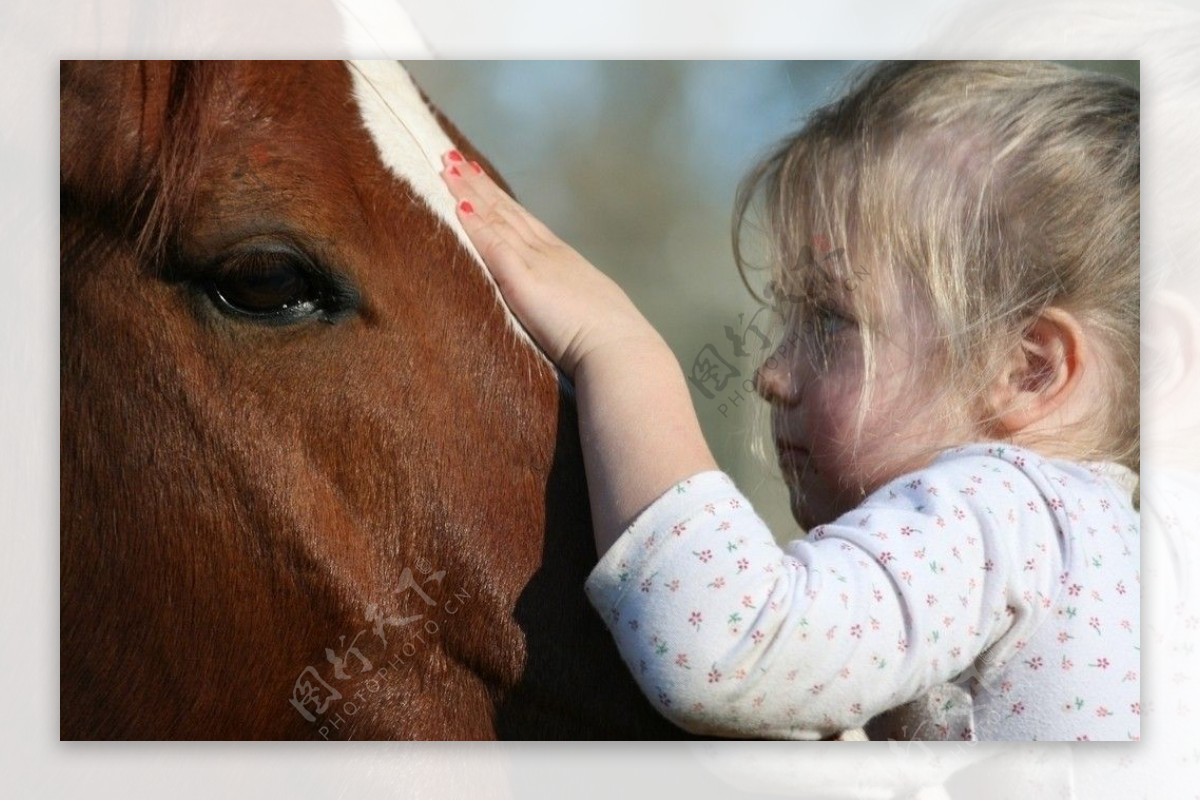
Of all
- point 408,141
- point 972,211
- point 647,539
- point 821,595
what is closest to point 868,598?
point 821,595

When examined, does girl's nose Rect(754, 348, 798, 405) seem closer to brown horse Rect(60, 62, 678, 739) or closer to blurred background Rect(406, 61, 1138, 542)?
blurred background Rect(406, 61, 1138, 542)

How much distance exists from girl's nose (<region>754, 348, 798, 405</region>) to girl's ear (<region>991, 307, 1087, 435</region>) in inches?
6.6

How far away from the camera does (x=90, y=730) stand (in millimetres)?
1128

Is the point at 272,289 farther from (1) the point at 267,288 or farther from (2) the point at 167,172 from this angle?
(2) the point at 167,172

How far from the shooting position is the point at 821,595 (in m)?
0.93

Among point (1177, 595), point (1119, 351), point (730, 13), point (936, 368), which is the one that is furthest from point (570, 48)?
point (1177, 595)

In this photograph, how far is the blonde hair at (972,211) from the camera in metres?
1.09

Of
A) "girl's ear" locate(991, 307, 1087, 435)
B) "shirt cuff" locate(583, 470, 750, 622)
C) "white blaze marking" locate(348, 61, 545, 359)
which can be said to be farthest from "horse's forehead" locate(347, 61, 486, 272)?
"girl's ear" locate(991, 307, 1087, 435)

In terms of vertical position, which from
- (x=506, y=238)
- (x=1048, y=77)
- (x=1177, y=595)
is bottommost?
(x=1177, y=595)

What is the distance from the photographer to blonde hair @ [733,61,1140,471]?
109 cm

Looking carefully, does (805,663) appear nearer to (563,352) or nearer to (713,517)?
(713,517)

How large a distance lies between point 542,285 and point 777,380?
0.23 meters

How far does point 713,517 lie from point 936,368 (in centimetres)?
27

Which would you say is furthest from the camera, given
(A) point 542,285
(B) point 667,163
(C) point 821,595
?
(B) point 667,163
